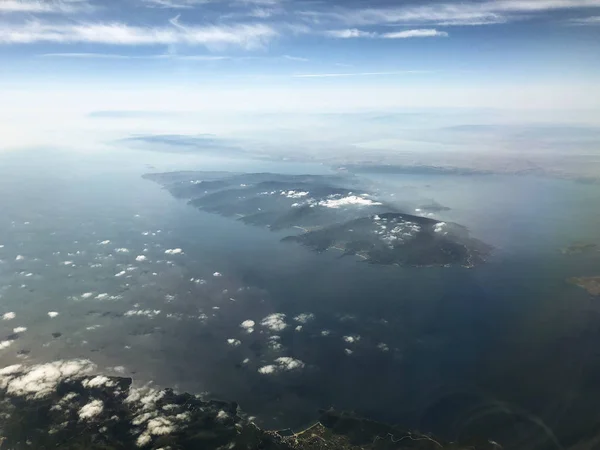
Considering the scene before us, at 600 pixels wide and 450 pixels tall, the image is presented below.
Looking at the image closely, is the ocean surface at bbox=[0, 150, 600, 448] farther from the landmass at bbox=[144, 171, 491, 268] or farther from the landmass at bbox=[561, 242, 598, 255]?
the landmass at bbox=[144, 171, 491, 268]

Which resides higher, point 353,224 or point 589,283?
point 589,283

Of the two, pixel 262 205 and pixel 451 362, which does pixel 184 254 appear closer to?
pixel 262 205

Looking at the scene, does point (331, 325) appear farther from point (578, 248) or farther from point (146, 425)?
point (578, 248)

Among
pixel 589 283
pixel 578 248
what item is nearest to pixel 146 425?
pixel 589 283

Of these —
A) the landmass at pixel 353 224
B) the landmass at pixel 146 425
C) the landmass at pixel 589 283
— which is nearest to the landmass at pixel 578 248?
the landmass at pixel 589 283

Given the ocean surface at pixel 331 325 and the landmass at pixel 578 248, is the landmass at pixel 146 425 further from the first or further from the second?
the landmass at pixel 578 248

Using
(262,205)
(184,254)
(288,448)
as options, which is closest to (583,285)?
(288,448)
